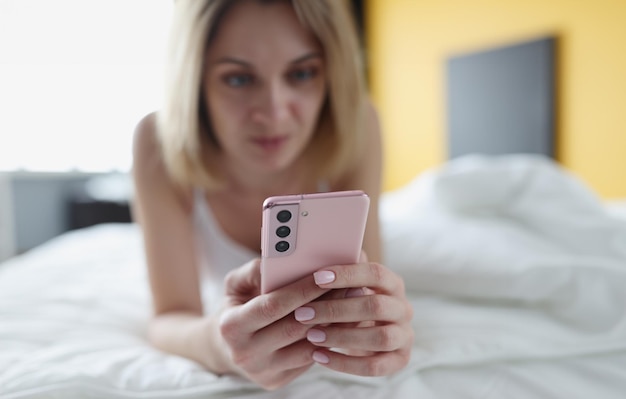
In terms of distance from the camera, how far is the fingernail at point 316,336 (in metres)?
0.47

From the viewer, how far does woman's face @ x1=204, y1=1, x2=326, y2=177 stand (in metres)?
0.79

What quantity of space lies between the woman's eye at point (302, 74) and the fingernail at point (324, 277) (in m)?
0.47

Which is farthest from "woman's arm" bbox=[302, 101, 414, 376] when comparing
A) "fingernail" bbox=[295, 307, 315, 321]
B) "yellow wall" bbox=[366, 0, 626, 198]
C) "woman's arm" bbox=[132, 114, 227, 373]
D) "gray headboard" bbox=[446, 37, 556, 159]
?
"gray headboard" bbox=[446, 37, 556, 159]

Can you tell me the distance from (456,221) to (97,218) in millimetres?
2850

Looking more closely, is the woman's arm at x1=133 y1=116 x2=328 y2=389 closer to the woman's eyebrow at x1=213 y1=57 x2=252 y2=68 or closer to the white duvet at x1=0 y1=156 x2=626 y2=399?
the white duvet at x1=0 y1=156 x2=626 y2=399

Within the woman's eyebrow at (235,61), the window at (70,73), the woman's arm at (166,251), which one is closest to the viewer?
the woman's arm at (166,251)

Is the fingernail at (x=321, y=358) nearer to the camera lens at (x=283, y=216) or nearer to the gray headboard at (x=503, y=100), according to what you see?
the camera lens at (x=283, y=216)

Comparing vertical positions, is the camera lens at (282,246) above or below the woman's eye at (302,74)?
below

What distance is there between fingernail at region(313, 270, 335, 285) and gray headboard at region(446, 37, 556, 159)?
8.81ft

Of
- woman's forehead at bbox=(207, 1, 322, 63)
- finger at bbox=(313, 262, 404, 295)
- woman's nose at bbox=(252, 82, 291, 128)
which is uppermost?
woman's forehead at bbox=(207, 1, 322, 63)

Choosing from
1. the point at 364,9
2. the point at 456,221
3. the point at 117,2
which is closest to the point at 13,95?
the point at 117,2

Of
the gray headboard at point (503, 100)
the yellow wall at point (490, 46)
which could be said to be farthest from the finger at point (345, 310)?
the gray headboard at point (503, 100)

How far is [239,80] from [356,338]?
493 mm

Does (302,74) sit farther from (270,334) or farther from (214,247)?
(270,334)
